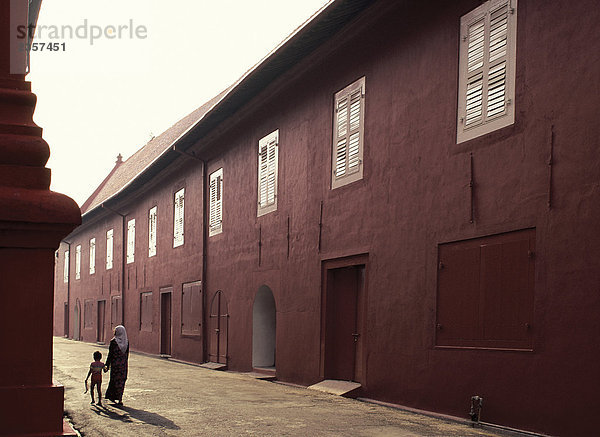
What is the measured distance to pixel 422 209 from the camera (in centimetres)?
1006

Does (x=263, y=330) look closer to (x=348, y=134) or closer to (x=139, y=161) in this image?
(x=348, y=134)

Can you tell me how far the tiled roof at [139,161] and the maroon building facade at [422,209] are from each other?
936cm

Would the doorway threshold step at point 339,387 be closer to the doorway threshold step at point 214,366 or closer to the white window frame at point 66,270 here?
the doorway threshold step at point 214,366

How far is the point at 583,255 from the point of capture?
733cm

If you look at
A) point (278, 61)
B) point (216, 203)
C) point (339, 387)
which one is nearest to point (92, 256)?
point (216, 203)

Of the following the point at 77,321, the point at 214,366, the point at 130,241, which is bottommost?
the point at 77,321

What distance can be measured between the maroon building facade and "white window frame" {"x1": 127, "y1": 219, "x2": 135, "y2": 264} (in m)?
8.88

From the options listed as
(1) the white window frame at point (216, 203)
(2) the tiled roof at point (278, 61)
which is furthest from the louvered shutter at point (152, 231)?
(1) the white window frame at point (216, 203)

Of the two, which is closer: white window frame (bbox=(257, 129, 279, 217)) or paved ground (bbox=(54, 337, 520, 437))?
paved ground (bbox=(54, 337, 520, 437))

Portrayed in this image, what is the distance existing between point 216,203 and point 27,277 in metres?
14.9

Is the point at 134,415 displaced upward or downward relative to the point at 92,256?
downward

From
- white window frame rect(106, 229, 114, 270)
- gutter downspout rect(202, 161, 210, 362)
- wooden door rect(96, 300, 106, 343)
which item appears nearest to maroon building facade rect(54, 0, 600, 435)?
gutter downspout rect(202, 161, 210, 362)

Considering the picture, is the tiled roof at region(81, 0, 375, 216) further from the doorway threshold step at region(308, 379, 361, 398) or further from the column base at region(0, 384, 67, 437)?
the column base at region(0, 384, 67, 437)

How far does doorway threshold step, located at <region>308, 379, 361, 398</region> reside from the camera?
1134 centimetres
